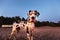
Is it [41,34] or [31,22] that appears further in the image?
[41,34]

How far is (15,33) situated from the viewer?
11352mm

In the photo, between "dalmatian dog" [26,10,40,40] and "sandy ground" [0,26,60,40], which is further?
"sandy ground" [0,26,60,40]

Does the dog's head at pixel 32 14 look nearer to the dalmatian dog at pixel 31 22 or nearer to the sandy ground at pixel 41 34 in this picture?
Result: the dalmatian dog at pixel 31 22

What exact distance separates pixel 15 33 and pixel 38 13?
112 centimetres

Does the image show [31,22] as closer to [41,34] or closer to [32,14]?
[32,14]

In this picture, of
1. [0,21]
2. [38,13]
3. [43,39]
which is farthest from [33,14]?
[0,21]

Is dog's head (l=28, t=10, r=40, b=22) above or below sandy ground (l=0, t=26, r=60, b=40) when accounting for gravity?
above

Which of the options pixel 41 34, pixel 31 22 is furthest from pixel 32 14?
pixel 41 34

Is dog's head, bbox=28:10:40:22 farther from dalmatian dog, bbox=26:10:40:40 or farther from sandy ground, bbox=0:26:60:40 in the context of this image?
sandy ground, bbox=0:26:60:40

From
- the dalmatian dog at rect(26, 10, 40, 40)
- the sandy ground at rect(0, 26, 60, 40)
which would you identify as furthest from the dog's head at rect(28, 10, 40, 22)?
the sandy ground at rect(0, 26, 60, 40)

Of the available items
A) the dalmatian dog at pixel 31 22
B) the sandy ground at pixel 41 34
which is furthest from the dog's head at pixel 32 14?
the sandy ground at pixel 41 34

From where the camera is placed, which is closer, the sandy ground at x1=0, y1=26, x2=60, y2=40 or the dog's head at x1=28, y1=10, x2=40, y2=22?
the dog's head at x1=28, y1=10, x2=40, y2=22

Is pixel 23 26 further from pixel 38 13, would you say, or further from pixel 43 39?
pixel 43 39

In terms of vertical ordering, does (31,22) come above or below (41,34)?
above
